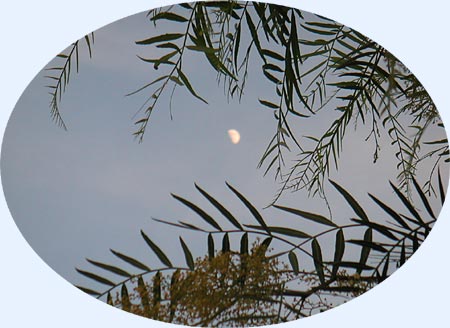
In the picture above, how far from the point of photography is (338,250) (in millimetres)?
1740

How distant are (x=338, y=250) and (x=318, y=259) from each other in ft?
0.17

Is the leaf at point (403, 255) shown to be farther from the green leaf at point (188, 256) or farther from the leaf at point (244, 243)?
the green leaf at point (188, 256)

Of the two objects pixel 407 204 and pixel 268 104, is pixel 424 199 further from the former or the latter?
pixel 268 104

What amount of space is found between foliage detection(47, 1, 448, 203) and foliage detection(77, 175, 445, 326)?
0.35 feet

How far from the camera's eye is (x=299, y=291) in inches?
66.1

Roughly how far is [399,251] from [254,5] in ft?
2.65

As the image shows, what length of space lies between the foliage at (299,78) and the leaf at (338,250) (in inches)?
5.2

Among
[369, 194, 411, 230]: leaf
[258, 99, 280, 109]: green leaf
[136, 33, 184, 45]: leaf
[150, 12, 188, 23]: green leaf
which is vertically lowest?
[369, 194, 411, 230]: leaf

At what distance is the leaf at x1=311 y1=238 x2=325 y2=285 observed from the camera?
1703mm

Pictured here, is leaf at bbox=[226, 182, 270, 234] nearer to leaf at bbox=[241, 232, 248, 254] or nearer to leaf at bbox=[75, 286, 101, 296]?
leaf at bbox=[241, 232, 248, 254]

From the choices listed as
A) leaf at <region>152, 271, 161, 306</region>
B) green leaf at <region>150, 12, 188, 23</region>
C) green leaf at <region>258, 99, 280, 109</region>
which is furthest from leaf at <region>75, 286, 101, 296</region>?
A: green leaf at <region>150, 12, 188, 23</region>

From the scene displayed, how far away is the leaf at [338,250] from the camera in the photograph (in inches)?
67.6

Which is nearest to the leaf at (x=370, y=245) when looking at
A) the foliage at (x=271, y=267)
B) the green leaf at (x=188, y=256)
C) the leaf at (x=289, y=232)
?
the foliage at (x=271, y=267)

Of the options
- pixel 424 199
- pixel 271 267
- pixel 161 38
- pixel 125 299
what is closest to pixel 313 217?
pixel 271 267
